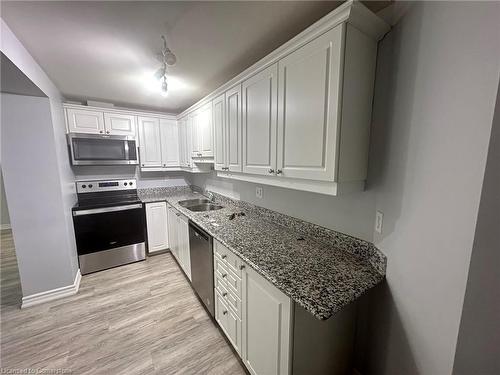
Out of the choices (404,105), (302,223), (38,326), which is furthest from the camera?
(38,326)

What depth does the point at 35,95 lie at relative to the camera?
76.1 inches

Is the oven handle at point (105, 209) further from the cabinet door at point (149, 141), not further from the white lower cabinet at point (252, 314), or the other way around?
the white lower cabinet at point (252, 314)

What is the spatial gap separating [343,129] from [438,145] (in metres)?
0.39

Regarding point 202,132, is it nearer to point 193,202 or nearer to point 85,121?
point 193,202

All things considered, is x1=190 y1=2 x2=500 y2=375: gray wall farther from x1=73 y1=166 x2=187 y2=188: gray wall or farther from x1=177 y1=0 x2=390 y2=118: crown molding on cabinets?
x1=73 y1=166 x2=187 y2=188: gray wall

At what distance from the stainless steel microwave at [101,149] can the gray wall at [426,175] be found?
10.2ft

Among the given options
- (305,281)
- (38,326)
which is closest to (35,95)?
(38,326)

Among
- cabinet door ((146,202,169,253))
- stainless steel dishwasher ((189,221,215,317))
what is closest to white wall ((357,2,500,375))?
stainless steel dishwasher ((189,221,215,317))

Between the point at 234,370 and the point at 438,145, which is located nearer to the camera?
the point at 438,145

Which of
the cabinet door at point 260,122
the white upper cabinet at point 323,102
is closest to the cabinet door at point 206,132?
the cabinet door at point 260,122

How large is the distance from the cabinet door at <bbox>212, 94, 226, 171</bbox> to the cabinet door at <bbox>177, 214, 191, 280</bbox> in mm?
751

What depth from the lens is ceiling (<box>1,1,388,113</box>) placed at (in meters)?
1.13

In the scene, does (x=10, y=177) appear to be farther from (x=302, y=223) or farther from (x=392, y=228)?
(x=392, y=228)

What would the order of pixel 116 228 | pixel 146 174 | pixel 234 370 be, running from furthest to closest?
pixel 146 174
pixel 116 228
pixel 234 370
